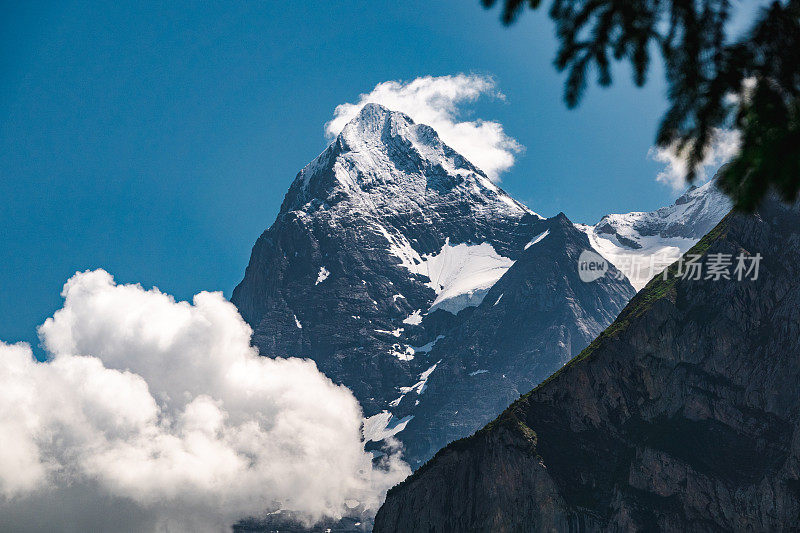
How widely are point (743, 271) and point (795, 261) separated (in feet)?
32.2

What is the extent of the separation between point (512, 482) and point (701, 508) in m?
33.3

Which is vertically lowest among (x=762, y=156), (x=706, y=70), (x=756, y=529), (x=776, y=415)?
(x=762, y=156)

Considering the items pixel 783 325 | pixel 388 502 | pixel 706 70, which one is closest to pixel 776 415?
pixel 783 325

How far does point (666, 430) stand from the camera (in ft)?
493

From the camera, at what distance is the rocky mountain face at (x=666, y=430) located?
136250mm

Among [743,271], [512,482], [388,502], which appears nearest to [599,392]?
[512,482]

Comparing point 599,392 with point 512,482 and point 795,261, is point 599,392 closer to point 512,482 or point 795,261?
point 512,482

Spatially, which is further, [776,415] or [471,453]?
[471,453]

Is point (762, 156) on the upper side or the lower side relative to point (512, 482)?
lower

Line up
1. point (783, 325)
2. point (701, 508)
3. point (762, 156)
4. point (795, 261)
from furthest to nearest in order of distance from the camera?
point (795, 261) < point (783, 325) < point (701, 508) < point (762, 156)

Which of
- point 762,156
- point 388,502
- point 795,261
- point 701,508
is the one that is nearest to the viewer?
point 762,156

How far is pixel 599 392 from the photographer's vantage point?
6353 inches

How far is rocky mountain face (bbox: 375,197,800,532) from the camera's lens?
13625 cm

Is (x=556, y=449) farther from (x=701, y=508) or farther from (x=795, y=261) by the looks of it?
(x=795, y=261)
